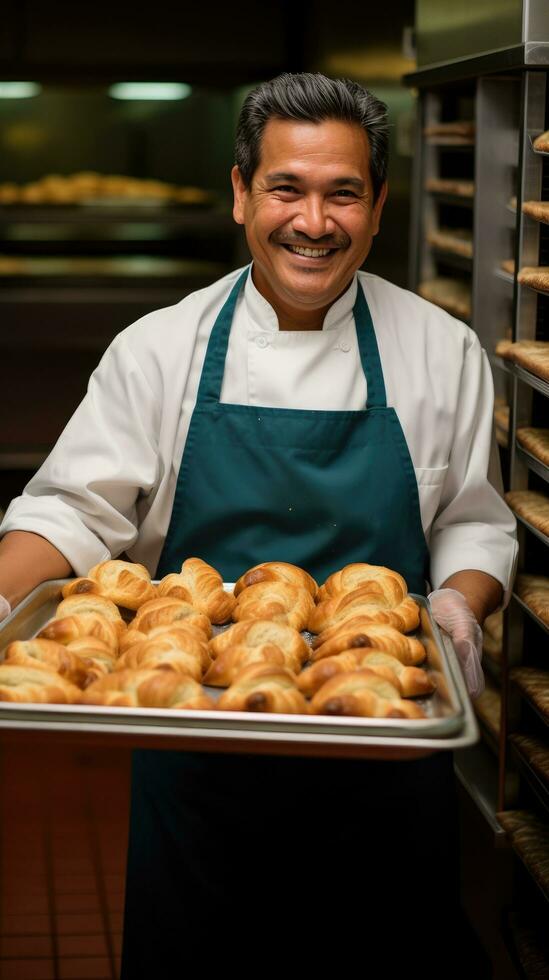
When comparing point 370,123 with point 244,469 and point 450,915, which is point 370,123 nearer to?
point 244,469

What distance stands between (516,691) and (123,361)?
1154 millimetres

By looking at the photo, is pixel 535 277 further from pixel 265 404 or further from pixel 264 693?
pixel 264 693

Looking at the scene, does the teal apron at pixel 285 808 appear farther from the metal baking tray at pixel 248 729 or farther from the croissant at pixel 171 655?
the metal baking tray at pixel 248 729

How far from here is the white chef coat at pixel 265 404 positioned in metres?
1.95

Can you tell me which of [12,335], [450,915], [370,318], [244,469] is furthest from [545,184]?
[12,335]

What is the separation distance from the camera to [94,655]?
1.43 meters

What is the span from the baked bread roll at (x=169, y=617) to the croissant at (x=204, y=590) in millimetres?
50

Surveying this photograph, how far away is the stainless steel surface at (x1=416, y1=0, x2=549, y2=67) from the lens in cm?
217

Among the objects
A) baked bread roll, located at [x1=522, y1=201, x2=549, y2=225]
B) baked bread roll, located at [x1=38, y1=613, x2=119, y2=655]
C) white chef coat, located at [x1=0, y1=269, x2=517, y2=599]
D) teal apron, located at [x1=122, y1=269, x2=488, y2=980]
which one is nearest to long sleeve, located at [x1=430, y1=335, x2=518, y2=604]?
white chef coat, located at [x1=0, y1=269, x2=517, y2=599]

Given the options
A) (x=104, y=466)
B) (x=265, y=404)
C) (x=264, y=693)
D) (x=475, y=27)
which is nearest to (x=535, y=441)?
(x=265, y=404)

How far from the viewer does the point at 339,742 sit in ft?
3.74

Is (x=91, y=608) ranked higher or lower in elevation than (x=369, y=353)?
lower

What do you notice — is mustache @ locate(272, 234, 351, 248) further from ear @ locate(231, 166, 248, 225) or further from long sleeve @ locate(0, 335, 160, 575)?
long sleeve @ locate(0, 335, 160, 575)

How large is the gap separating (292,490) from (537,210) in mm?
718
